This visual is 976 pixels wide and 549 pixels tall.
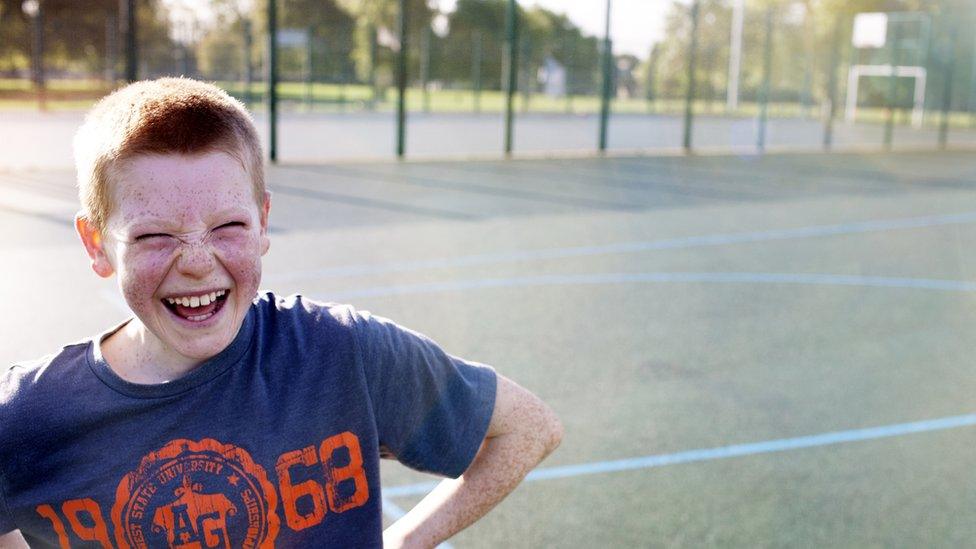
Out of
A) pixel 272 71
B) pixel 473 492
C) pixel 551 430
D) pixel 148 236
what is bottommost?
pixel 473 492

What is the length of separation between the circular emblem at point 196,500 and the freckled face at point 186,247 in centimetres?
15

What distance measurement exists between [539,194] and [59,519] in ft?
41.5

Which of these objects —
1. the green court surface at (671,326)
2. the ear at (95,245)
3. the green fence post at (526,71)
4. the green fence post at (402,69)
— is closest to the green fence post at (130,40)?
the green court surface at (671,326)

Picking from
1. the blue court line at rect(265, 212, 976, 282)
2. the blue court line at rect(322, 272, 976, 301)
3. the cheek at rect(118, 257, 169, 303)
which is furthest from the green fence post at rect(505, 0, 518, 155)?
the cheek at rect(118, 257, 169, 303)

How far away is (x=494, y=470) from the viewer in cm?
196

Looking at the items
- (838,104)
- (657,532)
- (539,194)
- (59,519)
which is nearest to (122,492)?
(59,519)

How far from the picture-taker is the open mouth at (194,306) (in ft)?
5.41

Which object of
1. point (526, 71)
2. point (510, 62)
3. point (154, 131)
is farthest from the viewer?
point (526, 71)

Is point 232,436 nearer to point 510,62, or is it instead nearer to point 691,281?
point 691,281

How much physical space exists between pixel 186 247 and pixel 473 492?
2.26 ft

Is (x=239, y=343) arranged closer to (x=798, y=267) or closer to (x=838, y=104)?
(x=798, y=267)

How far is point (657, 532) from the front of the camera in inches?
150

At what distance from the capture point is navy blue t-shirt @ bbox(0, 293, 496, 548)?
162 centimetres

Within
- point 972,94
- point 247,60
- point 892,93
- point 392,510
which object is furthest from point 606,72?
point 972,94
